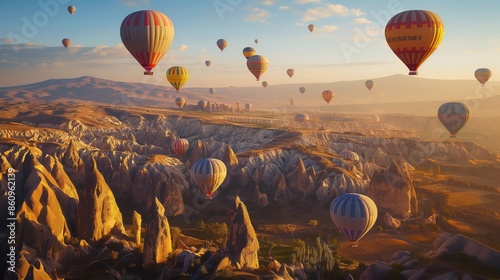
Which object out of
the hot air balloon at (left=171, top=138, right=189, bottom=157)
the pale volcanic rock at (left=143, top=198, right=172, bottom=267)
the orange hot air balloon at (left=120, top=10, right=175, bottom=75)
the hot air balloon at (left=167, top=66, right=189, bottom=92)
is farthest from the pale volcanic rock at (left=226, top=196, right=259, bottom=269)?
the hot air balloon at (left=167, top=66, right=189, bottom=92)

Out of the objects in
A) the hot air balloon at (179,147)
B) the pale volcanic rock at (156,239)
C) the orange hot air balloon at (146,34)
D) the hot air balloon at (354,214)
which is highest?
the orange hot air balloon at (146,34)

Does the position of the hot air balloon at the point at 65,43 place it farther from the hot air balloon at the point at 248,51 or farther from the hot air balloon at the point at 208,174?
the hot air balloon at the point at 208,174

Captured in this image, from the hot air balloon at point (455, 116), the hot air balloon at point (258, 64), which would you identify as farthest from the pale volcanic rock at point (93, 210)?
the hot air balloon at point (455, 116)

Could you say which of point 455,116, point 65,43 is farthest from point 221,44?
point 455,116

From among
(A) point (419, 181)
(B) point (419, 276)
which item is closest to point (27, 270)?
(B) point (419, 276)

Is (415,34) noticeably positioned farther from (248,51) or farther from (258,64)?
(248,51)
